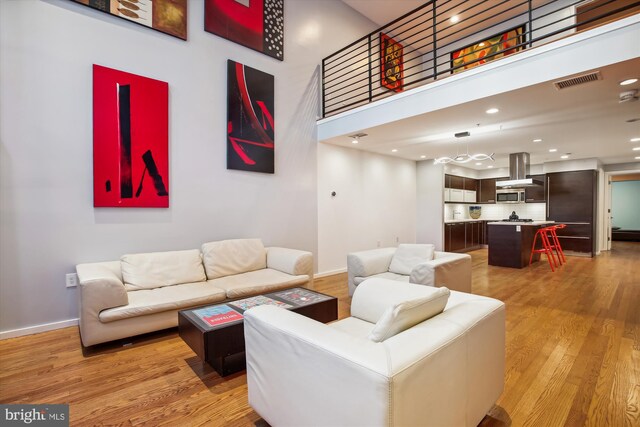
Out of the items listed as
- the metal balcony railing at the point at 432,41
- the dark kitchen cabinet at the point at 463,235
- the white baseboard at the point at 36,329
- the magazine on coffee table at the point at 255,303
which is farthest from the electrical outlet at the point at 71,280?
the dark kitchen cabinet at the point at 463,235

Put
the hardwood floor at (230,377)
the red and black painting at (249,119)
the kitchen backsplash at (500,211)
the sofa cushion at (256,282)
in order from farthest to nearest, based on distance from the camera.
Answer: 1. the kitchen backsplash at (500,211)
2. the red and black painting at (249,119)
3. the sofa cushion at (256,282)
4. the hardwood floor at (230,377)

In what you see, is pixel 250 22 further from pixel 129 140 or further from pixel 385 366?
pixel 385 366

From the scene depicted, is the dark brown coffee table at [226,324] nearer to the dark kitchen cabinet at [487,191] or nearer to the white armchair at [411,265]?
the white armchair at [411,265]

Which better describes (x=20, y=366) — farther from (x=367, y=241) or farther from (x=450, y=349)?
(x=367, y=241)

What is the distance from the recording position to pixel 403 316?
4.34 ft

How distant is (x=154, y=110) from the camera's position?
357 centimetres

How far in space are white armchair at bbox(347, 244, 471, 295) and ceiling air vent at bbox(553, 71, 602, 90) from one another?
197 cm

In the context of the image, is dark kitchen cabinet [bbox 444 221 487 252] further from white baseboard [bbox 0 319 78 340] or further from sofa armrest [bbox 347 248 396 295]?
white baseboard [bbox 0 319 78 340]

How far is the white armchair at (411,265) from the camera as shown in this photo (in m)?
3.28

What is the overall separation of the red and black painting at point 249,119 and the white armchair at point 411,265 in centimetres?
200

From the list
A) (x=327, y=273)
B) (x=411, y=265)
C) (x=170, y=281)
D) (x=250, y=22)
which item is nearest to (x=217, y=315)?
(x=170, y=281)

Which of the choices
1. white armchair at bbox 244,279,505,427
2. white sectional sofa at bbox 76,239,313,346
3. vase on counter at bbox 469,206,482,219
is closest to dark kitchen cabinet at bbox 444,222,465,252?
vase on counter at bbox 469,206,482,219

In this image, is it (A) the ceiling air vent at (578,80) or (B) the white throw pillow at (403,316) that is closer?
(B) the white throw pillow at (403,316)

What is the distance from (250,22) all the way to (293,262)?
3.50m
